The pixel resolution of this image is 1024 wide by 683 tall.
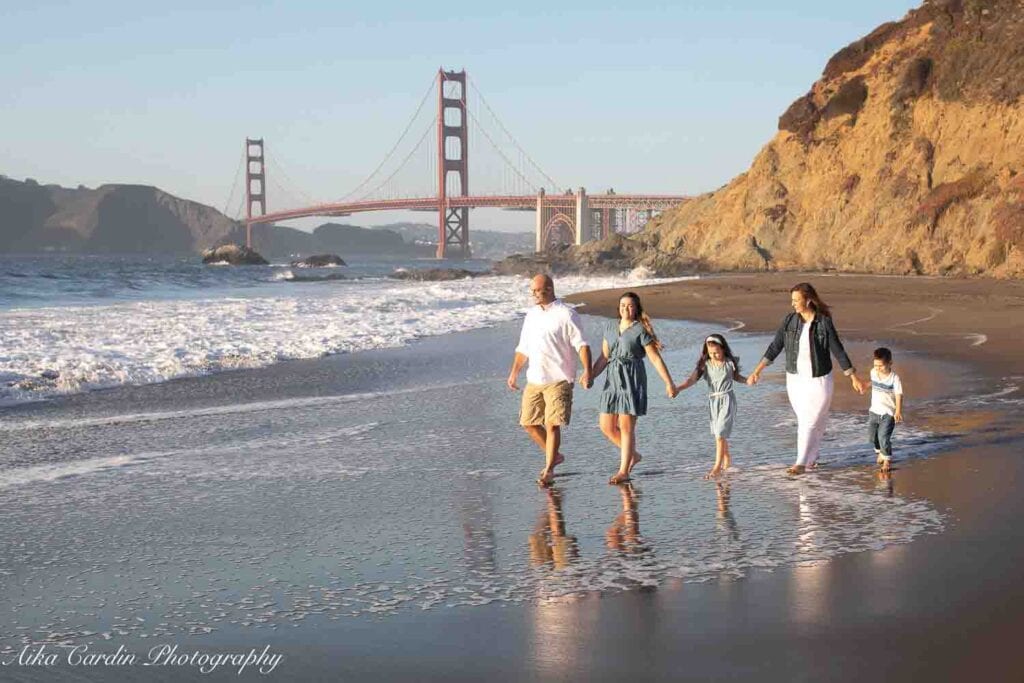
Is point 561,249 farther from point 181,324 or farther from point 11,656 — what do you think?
point 11,656

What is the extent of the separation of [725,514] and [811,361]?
1.61 meters

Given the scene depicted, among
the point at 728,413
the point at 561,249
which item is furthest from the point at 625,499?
the point at 561,249

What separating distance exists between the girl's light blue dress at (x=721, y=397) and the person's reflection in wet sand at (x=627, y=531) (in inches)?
36.5

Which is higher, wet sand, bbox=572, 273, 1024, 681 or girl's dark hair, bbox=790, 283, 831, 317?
girl's dark hair, bbox=790, 283, 831, 317

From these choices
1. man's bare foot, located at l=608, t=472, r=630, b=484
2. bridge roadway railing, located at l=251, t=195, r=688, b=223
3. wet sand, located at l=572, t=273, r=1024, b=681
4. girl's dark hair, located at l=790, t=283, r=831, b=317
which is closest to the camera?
wet sand, located at l=572, t=273, r=1024, b=681

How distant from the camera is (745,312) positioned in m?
20.3

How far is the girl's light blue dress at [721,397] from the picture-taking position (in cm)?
646

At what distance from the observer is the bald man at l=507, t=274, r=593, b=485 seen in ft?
20.8

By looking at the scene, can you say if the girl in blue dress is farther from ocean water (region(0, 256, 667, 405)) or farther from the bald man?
ocean water (region(0, 256, 667, 405))

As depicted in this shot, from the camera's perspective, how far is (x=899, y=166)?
1331 inches

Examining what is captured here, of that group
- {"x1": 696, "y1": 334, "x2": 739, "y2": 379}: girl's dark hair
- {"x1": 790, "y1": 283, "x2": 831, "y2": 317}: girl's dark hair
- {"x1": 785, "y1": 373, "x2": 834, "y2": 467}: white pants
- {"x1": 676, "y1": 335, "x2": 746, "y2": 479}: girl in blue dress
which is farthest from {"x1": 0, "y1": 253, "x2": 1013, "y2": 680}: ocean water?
{"x1": 790, "y1": 283, "x2": 831, "y2": 317}: girl's dark hair

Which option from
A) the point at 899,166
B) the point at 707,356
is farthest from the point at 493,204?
the point at 707,356

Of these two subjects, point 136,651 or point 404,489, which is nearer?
point 136,651

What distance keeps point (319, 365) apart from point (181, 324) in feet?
22.0
